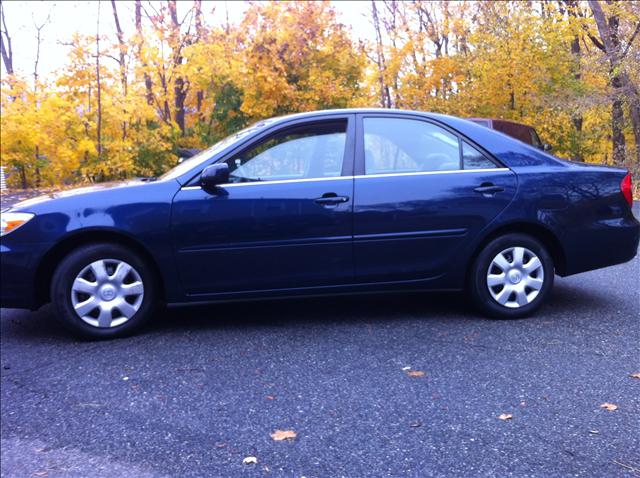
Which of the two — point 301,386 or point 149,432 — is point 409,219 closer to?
point 301,386

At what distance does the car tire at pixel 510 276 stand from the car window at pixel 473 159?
0.57 m

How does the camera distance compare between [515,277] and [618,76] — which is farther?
[618,76]

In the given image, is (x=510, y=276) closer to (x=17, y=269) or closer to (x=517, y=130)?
(x=17, y=269)

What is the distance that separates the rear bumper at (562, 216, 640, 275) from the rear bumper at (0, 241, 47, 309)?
393 centimetres

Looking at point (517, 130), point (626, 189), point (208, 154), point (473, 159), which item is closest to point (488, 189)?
point (473, 159)

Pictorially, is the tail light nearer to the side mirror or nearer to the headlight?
the side mirror

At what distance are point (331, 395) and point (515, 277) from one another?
2057 mm

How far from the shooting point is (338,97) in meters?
17.4

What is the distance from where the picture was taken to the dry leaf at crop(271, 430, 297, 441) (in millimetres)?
3125

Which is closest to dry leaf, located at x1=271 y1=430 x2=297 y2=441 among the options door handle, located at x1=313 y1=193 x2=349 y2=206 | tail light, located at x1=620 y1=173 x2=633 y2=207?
door handle, located at x1=313 y1=193 x2=349 y2=206

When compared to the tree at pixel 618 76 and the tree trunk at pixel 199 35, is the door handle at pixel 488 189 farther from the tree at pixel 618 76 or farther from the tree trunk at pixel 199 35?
the tree trunk at pixel 199 35

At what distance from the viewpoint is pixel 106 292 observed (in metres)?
4.63

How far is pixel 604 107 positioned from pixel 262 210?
1481cm

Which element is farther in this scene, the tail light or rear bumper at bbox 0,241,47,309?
the tail light
